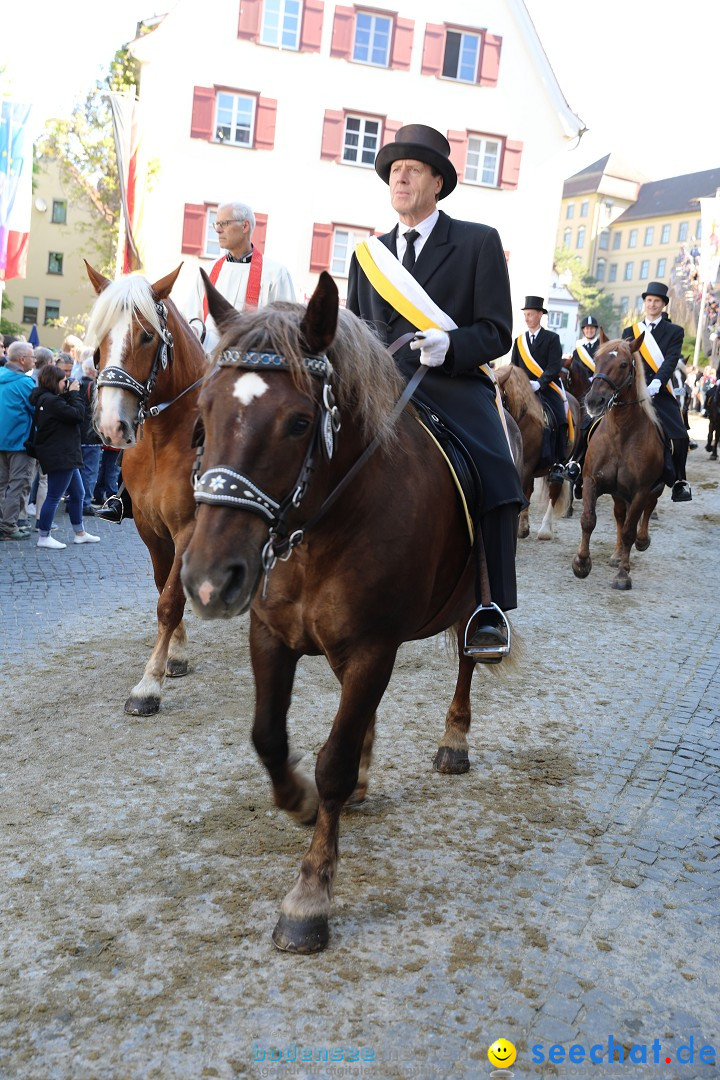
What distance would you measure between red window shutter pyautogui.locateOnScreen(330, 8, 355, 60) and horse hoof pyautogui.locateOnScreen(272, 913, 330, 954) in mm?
30384

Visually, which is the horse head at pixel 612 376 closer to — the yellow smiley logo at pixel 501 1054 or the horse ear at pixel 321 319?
the horse ear at pixel 321 319

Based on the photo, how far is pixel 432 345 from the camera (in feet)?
12.8

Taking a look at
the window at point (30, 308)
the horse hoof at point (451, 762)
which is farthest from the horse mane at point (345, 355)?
the window at point (30, 308)

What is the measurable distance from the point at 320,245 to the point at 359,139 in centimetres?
353

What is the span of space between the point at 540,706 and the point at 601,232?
111895mm

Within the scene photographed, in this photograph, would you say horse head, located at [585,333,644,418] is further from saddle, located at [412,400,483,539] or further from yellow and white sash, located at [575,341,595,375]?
saddle, located at [412,400,483,539]

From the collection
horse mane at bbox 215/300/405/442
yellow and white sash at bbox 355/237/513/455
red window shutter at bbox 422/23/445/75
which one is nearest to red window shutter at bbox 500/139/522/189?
red window shutter at bbox 422/23/445/75

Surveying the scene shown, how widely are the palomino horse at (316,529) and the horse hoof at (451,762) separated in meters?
1.25

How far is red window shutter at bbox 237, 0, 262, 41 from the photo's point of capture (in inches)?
1120

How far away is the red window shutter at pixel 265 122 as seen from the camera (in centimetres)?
2883

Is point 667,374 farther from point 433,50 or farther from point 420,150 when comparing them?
point 433,50

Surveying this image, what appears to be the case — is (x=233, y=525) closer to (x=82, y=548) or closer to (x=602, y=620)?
(x=602, y=620)

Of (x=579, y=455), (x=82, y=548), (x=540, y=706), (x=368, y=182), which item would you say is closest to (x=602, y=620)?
(x=540, y=706)

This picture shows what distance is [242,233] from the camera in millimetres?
6668
